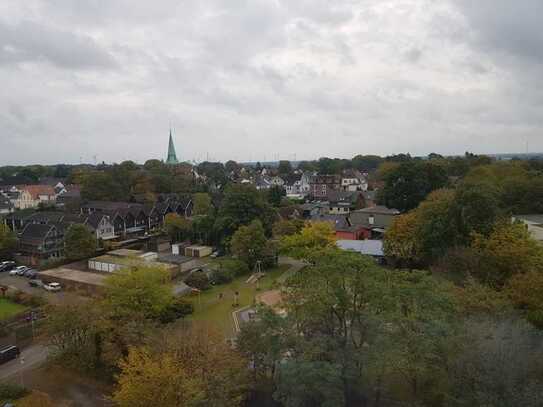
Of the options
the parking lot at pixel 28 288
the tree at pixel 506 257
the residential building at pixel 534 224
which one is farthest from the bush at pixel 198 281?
the residential building at pixel 534 224

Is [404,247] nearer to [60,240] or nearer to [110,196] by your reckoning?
[60,240]

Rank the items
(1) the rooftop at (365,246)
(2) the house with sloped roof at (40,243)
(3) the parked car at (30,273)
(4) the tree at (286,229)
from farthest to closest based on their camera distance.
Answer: (2) the house with sloped roof at (40,243)
(4) the tree at (286,229)
(1) the rooftop at (365,246)
(3) the parked car at (30,273)

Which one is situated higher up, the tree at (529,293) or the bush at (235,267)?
the tree at (529,293)

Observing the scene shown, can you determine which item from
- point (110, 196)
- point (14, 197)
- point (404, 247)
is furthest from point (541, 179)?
point (14, 197)

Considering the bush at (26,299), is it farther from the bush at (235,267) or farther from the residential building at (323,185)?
the residential building at (323,185)

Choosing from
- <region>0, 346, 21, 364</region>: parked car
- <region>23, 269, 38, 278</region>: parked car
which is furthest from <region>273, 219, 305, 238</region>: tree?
<region>0, 346, 21, 364</region>: parked car

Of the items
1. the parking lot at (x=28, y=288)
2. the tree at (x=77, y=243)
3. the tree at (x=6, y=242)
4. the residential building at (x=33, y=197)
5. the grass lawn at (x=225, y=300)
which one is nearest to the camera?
the grass lawn at (x=225, y=300)
